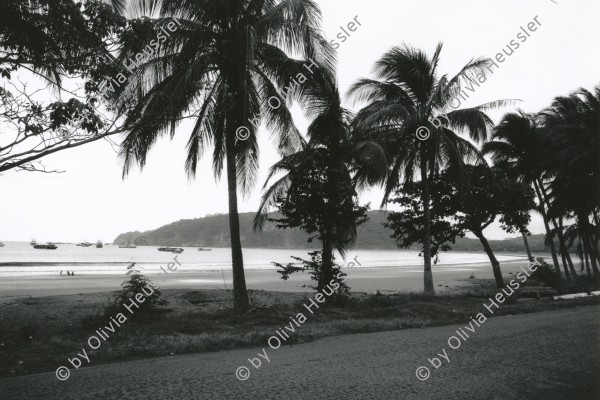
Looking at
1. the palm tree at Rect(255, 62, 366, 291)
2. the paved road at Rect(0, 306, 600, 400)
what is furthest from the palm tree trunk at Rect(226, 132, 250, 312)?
the paved road at Rect(0, 306, 600, 400)

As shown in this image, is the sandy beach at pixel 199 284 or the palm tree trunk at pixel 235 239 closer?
the palm tree trunk at pixel 235 239

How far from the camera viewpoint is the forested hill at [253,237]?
15312 cm

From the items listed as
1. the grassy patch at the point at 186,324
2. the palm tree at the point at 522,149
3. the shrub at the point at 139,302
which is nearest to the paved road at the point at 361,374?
the grassy patch at the point at 186,324

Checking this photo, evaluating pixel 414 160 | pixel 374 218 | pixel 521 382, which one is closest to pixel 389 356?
pixel 521 382

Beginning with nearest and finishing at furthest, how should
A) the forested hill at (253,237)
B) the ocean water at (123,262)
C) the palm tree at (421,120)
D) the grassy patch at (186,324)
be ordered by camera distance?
the grassy patch at (186,324), the palm tree at (421,120), the ocean water at (123,262), the forested hill at (253,237)

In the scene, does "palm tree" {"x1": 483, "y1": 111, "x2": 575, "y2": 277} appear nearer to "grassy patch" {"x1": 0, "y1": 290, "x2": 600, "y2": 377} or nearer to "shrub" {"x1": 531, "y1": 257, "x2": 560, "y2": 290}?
"shrub" {"x1": 531, "y1": 257, "x2": 560, "y2": 290}

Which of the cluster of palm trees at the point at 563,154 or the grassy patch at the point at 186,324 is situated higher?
the cluster of palm trees at the point at 563,154

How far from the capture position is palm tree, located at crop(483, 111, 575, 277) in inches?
962

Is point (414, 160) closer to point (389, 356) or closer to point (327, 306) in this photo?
point (327, 306)

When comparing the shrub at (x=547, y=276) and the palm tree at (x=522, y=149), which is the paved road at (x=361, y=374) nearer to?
the shrub at (x=547, y=276)

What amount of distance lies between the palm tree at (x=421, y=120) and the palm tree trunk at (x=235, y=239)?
588 cm

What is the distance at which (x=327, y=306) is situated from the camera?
505 inches

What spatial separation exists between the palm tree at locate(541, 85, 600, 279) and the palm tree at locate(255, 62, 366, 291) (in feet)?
39.5

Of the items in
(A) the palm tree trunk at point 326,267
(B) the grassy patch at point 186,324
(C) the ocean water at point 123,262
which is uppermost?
(A) the palm tree trunk at point 326,267
